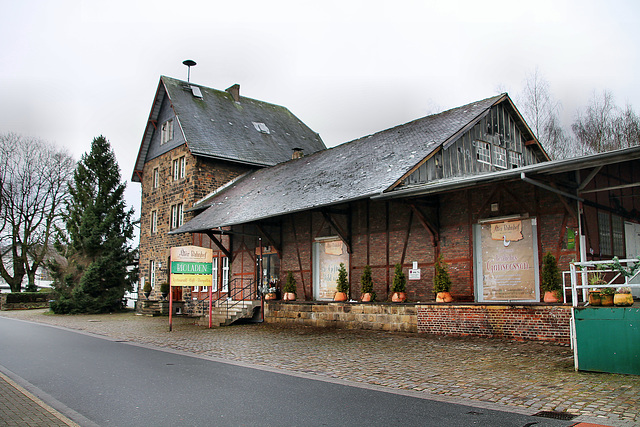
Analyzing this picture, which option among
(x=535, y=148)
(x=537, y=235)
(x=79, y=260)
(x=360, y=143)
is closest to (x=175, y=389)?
(x=537, y=235)

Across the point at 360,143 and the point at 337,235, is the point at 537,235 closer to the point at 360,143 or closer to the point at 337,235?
the point at 337,235

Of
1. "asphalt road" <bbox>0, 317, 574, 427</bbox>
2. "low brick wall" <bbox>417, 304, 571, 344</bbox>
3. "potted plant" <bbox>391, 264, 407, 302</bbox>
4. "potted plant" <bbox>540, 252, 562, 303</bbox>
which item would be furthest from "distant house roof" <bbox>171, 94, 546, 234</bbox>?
"asphalt road" <bbox>0, 317, 574, 427</bbox>

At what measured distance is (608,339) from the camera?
25.4 feet

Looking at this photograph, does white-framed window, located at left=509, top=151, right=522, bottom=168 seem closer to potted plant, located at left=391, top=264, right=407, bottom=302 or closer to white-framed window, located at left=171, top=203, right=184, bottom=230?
potted plant, located at left=391, top=264, right=407, bottom=302

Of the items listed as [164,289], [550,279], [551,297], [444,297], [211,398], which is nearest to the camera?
[211,398]

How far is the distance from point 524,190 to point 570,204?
1.33 metres

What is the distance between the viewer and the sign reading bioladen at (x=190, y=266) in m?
17.7

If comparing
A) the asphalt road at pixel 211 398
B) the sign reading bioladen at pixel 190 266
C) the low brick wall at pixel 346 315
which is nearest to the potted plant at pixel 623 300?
the asphalt road at pixel 211 398

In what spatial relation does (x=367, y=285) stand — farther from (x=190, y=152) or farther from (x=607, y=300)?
(x=190, y=152)

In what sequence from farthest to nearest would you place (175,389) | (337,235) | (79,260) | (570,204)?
(79,260), (337,235), (570,204), (175,389)

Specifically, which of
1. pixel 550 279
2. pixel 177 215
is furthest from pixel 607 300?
pixel 177 215

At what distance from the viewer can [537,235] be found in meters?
12.9

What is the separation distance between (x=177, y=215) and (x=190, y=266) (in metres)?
11.4

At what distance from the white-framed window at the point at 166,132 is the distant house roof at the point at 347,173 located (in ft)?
24.3
